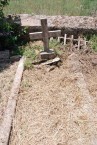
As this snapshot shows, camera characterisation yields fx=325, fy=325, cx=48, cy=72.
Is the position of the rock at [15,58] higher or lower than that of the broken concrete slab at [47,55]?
lower

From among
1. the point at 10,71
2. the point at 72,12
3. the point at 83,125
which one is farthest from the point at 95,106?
the point at 72,12

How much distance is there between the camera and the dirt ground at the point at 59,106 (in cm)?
478

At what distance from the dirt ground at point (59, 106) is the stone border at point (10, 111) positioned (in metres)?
0.09

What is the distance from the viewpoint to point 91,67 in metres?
6.82

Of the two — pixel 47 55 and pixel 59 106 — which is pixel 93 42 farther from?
pixel 59 106

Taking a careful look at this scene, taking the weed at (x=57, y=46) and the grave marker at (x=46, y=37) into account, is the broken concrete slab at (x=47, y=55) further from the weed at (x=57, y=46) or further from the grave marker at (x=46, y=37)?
the weed at (x=57, y=46)

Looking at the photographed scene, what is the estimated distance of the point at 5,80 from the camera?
6387 mm

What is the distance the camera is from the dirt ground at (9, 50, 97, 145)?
4.78 meters

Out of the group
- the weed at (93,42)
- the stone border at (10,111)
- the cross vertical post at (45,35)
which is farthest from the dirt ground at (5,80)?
the weed at (93,42)

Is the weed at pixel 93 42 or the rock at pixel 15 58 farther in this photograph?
the weed at pixel 93 42

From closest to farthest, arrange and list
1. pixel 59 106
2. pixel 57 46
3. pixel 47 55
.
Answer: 1. pixel 59 106
2. pixel 47 55
3. pixel 57 46

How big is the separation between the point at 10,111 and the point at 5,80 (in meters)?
1.21

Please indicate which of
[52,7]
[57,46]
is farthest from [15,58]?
[52,7]

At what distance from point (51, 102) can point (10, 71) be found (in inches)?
60.5
